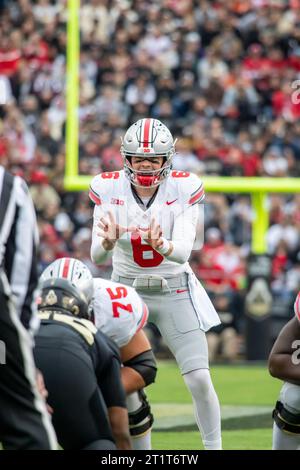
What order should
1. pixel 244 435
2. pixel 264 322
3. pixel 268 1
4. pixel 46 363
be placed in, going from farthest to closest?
pixel 268 1 → pixel 264 322 → pixel 244 435 → pixel 46 363

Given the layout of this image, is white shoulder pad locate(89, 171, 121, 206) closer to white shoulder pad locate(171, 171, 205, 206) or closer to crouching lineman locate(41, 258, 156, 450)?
white shoulder pad locate(171, 171, 205, 206)

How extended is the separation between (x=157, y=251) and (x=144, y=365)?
32.3 inches

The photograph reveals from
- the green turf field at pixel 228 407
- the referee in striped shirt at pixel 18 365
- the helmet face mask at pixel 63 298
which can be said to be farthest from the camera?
the green turf field at pixel 228 407

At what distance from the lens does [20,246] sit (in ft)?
12.6

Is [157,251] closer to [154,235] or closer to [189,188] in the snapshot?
[154,235]

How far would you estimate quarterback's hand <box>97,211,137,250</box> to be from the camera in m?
5.40

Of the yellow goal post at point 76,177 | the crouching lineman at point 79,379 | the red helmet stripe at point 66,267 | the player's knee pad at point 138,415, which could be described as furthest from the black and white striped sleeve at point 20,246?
the yellow goal post at point 76,177

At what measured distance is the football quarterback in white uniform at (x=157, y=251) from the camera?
5.62m

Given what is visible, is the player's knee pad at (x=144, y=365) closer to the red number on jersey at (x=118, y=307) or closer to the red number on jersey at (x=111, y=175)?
the red number on jersey at (x=118, y=307)

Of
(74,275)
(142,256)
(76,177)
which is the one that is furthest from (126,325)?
(76,177)

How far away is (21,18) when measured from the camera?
1372 centimetres

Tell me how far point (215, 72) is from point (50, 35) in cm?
198
